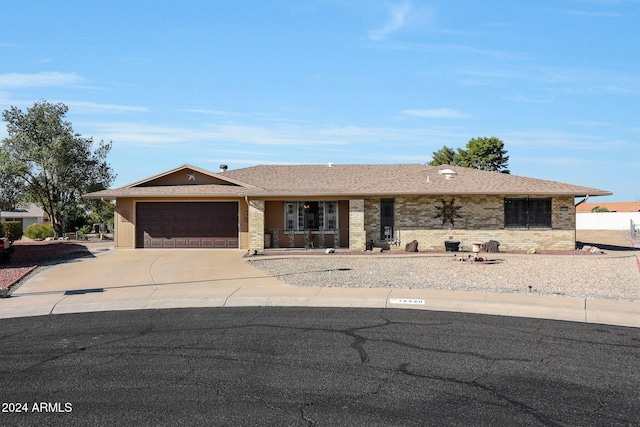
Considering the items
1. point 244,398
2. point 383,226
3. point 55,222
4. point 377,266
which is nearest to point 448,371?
point 244,398

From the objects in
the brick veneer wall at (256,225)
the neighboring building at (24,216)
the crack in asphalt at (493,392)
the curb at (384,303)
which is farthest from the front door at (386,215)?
the neighboring building at (24,216)

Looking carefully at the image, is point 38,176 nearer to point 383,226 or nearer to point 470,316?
point 383,226

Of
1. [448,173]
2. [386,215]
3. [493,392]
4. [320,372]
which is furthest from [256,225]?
[493,392]

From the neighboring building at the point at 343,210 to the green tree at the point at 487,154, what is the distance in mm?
37096

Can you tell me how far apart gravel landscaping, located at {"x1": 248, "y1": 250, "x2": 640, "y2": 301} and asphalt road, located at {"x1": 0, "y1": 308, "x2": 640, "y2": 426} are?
13.9 feet

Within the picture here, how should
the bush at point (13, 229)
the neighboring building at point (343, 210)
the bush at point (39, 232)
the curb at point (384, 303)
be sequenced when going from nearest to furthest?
the curb at point (384, 303)
the neighboring building at point (343, 210)
the bush at point (13, 229)
the bush at point (39, 232)

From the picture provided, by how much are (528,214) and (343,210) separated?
8.86 meters

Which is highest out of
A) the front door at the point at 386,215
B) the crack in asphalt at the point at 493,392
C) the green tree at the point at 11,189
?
the green tree at the point at 11,189

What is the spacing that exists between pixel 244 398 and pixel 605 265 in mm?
18011

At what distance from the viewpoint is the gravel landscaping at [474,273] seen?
1519 centimetres

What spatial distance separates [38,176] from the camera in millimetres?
43469

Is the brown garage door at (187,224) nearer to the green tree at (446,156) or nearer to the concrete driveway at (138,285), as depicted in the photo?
the concrete driveway at (138,285)

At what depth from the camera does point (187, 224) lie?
95.6 feet

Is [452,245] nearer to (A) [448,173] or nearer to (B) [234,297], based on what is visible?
(A) [448,173]
